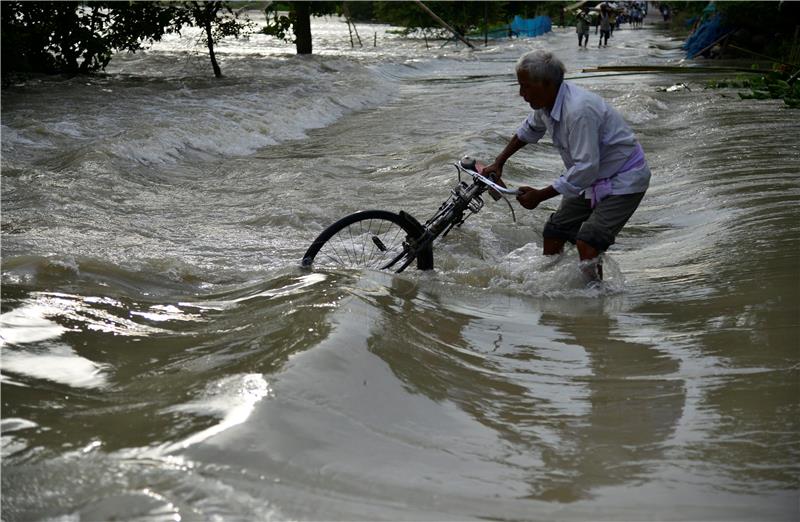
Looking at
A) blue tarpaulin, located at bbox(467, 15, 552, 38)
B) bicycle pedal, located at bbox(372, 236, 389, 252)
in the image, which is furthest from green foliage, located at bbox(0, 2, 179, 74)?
blue tarpaulin, located at bbox(467, 15, 552, 38)

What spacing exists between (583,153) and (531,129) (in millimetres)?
635

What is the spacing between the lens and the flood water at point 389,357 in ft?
10.5

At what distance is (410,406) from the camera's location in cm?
393

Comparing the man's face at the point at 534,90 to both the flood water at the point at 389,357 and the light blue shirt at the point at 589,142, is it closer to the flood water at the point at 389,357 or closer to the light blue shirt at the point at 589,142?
the light blue shirt at the point at 589,142

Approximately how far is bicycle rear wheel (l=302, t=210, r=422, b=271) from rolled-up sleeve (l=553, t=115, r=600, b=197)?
1162 millimetres

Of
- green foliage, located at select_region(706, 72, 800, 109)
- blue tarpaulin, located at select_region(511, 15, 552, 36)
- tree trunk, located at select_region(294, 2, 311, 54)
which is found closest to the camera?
green foliage, located at select_region(706, 72, 800, 109)

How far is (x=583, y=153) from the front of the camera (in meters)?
5.38

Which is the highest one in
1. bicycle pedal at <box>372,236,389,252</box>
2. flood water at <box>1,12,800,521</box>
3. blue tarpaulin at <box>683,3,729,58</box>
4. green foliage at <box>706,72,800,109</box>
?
blue tarpaulin at <box>683,3,729,58</box>

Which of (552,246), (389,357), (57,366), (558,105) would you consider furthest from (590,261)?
(57,366)

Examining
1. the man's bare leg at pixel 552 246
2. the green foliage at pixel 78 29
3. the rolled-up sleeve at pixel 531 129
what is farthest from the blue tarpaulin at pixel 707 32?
the rolled-up sleeve at pixel 531 129

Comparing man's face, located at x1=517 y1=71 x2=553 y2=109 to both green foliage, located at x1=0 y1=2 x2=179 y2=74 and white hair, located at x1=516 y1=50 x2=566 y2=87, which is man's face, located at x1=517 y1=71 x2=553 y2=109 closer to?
white hair, located at x1=516 y1=50 x2=566 y2=87

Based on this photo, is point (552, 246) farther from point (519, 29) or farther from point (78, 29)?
point (519, 29)

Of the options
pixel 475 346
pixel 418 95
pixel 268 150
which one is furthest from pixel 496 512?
pixel 418 95

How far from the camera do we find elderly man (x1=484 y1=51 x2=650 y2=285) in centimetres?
535
